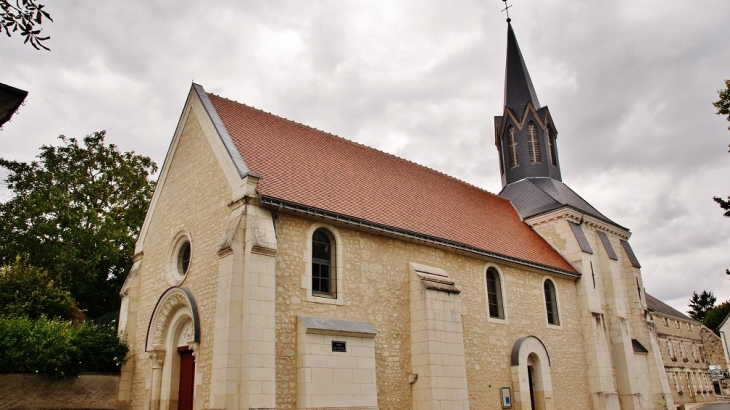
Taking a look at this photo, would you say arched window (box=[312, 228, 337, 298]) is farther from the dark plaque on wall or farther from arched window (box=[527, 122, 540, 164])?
arched window (box=[527, 122, 540, 164])

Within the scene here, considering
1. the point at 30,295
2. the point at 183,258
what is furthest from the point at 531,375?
the point at 30,295

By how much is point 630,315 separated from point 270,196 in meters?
18.4

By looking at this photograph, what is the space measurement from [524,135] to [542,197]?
457cm

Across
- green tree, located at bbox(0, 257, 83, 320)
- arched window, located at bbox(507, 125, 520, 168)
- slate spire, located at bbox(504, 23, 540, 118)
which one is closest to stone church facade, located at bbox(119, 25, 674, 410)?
green tree, located at bbox(0, 257, 83, 320)

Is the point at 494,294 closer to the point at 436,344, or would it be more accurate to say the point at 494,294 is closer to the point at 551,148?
the point at 436,344

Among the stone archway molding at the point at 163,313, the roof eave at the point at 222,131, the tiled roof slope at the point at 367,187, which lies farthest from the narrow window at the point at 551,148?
the stone archway molding at the point at 163,313

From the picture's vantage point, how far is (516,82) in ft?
98.6

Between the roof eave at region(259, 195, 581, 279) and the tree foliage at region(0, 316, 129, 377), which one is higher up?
the roof eave at region(259, 195, 581, 279)

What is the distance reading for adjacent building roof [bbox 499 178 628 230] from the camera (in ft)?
79.3

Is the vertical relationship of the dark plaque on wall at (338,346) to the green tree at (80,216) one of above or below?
below

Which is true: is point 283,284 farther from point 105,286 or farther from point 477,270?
point 105,286

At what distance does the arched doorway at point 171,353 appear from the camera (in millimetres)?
13844

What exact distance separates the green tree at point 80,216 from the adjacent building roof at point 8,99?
19.2 m

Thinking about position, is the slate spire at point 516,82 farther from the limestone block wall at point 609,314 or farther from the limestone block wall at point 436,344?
the limestone block wall at point 436,344
